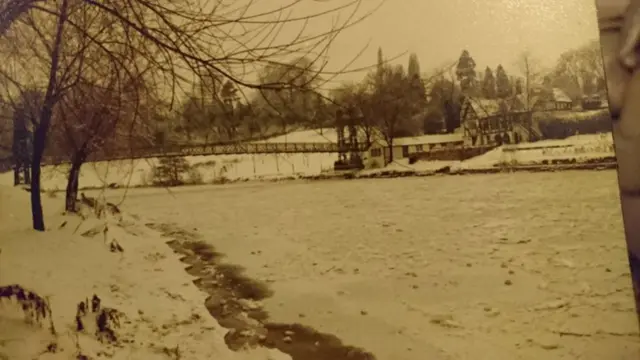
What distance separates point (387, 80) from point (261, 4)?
39cm

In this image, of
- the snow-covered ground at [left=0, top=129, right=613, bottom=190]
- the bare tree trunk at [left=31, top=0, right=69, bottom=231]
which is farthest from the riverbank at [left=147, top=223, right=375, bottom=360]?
the bare tree trunk at [left=31, top=0, right=69, bottom=231]

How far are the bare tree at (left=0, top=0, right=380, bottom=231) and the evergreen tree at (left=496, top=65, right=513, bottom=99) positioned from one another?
1.22 ft

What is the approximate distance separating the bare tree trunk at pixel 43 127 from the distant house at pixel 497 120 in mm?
1038

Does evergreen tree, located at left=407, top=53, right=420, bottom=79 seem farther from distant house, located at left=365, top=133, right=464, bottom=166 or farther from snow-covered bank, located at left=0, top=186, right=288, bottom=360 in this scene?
snow-covered bank, located at left=0, top=186, right=288, bottom=360

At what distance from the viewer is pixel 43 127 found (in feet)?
4.89

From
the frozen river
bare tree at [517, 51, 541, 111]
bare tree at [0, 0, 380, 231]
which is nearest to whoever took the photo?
the frozen river

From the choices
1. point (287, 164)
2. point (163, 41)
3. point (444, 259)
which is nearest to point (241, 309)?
point (287, 164)

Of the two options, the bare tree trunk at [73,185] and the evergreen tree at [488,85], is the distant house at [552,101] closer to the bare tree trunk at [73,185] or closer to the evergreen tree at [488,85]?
the evergreen tree at [488,85]

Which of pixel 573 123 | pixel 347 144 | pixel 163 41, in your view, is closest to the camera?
pixel 573 123

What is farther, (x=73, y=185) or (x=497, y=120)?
(x=73, y=185)

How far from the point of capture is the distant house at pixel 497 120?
4.21ft

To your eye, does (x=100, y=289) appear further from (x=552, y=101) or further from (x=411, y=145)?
(x=552, y=101)

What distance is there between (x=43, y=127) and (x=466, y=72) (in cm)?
107

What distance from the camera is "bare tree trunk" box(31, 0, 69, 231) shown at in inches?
58.1
